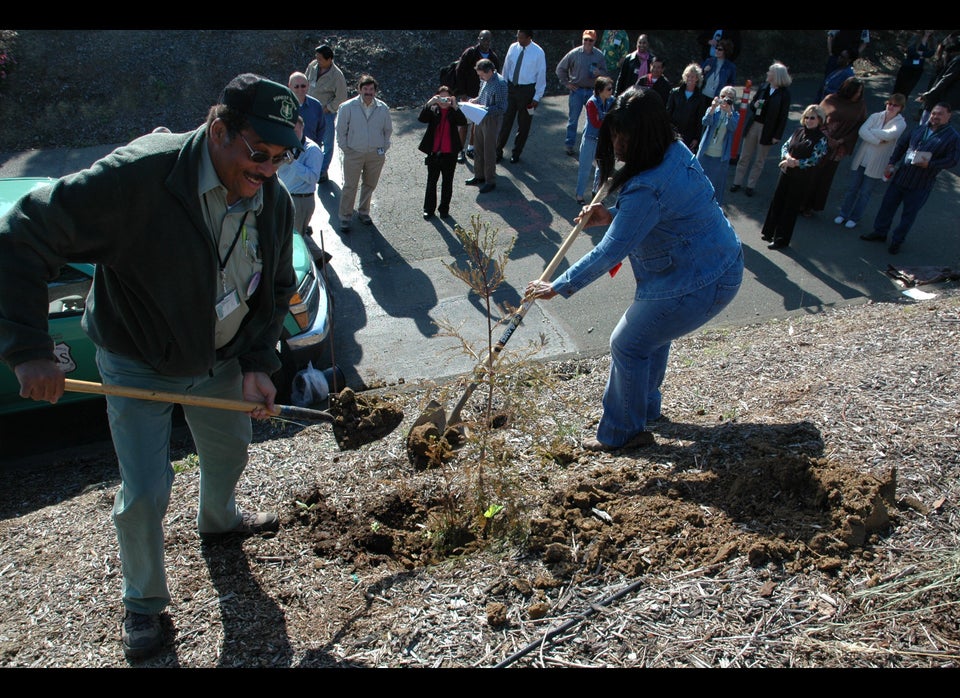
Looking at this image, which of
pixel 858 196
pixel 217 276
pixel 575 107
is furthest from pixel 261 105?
pixel 575 107

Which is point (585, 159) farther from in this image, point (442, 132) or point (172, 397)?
point (172, 397)

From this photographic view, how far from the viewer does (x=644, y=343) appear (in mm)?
4055

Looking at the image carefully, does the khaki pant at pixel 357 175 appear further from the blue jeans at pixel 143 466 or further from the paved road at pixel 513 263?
the blue jeans at pixel 143 466

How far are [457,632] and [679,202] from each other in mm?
2370

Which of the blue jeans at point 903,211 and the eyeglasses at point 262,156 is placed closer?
the eyeglasses at point 262,156

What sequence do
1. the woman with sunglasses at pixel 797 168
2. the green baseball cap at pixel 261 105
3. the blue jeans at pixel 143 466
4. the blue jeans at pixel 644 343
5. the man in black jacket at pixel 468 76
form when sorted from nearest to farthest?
the green baseball cap at pixel 261 105, the blue jeans at pixel 143 466, the blue jeans at pixel 644 343, the woman with sunglasses at pixel 797 168, the man in black jacket at pixel 468 76

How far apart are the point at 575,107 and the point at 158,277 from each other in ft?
32.2

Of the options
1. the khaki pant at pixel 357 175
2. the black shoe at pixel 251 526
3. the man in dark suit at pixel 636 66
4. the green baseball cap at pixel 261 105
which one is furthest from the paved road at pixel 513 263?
the green baseball cap at pixel 261 105

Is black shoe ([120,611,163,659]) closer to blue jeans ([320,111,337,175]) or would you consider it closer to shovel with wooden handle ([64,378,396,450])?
shovel with wooden handle ([64,378,396,450])

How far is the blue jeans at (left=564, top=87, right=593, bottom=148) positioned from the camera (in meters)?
Answer: 11.3

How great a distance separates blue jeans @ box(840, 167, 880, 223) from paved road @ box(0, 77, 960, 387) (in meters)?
0.22

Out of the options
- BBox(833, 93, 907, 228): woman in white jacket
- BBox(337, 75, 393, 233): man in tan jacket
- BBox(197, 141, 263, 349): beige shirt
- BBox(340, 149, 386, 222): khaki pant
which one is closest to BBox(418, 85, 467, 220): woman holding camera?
BBox(337, 75, 393, 233): man in tan jacket

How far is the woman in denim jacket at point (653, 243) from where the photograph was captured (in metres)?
3.72

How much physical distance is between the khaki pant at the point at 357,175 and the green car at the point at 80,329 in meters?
2.37
